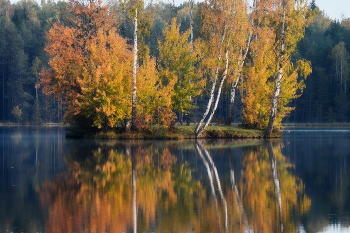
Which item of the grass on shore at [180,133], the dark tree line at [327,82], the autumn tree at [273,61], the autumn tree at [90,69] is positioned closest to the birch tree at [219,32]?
the grass on shore at [180,133]

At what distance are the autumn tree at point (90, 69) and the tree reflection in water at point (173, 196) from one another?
17208 mm

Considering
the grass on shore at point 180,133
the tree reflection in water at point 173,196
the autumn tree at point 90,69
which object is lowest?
the tree reflection in water at point 173,196

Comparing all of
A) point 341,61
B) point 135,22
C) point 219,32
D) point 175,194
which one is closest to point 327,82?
point 341,61

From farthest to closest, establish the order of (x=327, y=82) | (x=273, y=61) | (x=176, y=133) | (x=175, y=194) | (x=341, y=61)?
1. (x=327, y=82)
2. (x=341, y=61)
3. (x=273, y=61)
4. (x=176, y=133)
5. (x=175, y=194)

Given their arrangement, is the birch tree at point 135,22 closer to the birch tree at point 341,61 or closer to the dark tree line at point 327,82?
the dark tree line at point 327,82

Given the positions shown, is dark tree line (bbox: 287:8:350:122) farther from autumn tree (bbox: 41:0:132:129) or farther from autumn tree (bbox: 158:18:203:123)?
autumn tree (bbox: 41:0:132:129)

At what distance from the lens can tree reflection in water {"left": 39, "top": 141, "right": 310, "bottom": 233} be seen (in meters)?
11.0

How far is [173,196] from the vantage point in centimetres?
1449

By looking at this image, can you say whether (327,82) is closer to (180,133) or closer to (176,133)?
(180,133)

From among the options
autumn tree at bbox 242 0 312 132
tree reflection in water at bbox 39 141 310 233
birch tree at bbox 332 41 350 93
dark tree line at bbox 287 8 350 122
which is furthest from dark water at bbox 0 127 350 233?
birch tree at bbox 332 41 350 93

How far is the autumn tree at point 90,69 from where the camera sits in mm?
41156

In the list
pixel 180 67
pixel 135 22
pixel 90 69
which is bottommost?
pixel 90 69

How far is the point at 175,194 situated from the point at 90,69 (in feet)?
93.4

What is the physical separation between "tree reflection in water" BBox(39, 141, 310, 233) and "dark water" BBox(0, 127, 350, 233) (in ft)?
0.06
